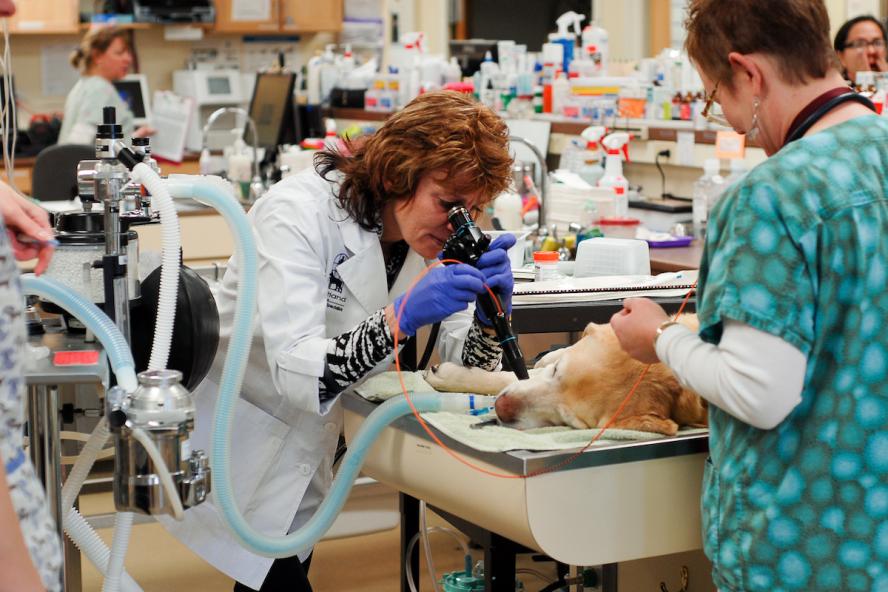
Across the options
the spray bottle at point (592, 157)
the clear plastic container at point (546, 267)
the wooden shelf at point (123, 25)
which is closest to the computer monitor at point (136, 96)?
the wooden shelf at point (123, 25)

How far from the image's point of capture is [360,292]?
6.41 feet

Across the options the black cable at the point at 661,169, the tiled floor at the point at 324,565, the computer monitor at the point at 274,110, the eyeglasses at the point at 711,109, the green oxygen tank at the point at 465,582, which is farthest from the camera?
the computer monitor at the point at 274,110

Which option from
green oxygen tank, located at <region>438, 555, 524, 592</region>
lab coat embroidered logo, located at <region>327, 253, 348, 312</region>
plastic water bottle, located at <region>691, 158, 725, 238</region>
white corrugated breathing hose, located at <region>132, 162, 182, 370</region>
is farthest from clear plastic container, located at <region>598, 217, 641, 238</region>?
white corrugated breathing hose, located at <region>132, 162, 182, 370</region>

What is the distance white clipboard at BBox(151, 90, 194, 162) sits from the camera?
22.1 feet

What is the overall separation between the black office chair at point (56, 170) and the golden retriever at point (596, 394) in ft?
12.0

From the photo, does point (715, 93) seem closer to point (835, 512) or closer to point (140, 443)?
point (835, 512)

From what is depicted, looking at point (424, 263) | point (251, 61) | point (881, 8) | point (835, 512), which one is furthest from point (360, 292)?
point (251, 61)

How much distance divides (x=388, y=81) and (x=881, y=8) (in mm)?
2437

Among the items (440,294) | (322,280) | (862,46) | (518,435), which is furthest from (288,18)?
(518,435)

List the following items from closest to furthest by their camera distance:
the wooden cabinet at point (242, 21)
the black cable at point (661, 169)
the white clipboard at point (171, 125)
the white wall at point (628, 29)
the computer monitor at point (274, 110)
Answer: the black cable at point (661, 169)
the computer monitor at point (274, 110)
the white clipboard at point (171, 125)
the wooden cabinet at point (242, 21)
the white wall at point (628, 29)

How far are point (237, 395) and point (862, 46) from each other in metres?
3.97

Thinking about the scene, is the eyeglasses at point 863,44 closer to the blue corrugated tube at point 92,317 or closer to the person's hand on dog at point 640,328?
the person's hand on dog at point 640,328

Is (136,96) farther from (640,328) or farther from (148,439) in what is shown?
(640,328)

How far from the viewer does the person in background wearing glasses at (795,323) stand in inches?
47.8
